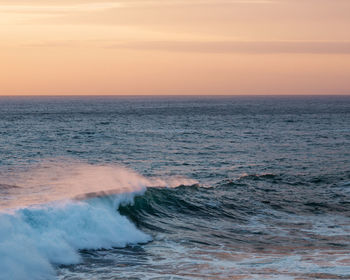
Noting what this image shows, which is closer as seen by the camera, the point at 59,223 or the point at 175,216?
the point at 59,223

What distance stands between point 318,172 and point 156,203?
42.1 ft

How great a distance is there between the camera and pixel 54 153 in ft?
124

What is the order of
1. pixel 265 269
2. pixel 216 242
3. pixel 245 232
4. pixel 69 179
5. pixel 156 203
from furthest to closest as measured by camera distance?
1. pixel 69 179
2. pixel 156 203
3. pixel 245 232
4. pixel 216 242
5. pixel 265 269

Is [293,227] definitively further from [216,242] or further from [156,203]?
[156,203]

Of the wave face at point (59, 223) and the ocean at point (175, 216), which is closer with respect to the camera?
the wave face at point (59, 223)

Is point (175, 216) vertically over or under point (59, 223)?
under

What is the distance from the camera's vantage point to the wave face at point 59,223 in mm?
12148

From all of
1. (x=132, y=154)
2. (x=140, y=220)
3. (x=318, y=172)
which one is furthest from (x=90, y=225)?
(x=132, y=154)

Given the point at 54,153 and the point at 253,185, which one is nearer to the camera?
the point at 253,185

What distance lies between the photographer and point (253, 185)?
986 inches

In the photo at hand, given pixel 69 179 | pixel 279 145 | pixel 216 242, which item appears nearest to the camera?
pixel 216 242

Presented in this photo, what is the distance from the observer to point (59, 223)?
14.8 m

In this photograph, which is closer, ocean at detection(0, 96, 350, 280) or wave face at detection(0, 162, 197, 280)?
wave face at detection(0, 162, 197, 280)

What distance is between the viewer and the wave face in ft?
39.9
